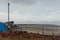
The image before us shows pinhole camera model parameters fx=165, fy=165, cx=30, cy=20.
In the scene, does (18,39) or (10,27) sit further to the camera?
(10,27)

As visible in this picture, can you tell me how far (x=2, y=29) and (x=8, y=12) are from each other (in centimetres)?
395

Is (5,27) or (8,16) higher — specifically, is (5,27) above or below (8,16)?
below

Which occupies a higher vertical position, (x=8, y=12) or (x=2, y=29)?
(x=8, y=12)

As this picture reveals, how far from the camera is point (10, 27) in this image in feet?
90.4

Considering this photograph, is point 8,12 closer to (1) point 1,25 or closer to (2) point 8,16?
(2) point 8,16

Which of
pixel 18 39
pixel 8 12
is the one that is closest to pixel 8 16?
pixel 8 12

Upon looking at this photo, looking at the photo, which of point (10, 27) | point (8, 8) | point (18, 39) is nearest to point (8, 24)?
point (10, 27)

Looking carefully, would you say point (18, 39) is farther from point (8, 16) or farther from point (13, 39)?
point (8, 16)

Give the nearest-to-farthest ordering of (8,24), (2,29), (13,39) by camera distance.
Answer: (13,39), (2,29), (8,24)

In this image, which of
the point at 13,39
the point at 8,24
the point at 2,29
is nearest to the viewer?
the point at 13,39

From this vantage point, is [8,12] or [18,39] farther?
[8,12]

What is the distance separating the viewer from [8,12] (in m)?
29.2

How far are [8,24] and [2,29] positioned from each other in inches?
83.4

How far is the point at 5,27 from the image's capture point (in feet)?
88.9
